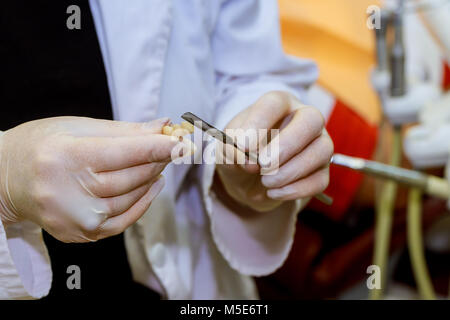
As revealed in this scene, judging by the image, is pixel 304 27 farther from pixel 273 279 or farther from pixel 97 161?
pixel 97 161

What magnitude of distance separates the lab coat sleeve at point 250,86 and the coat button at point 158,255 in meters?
0.05

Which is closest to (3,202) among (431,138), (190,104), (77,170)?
(77,170)

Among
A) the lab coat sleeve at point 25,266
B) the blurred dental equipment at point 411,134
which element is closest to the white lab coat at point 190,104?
the lab coat sleeve at point 25,266

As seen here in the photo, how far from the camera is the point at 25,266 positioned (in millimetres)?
332

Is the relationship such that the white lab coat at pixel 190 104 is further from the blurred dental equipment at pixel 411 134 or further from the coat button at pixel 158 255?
the blurred dental equipment at pixel 411 134

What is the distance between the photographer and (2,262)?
0.31 m

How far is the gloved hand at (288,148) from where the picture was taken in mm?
327

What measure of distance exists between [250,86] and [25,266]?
0.85 feet

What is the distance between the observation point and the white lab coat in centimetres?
37

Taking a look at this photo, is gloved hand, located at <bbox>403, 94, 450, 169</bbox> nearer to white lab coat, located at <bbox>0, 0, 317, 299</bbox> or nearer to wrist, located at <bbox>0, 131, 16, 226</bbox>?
white lab coat, located at <bbox>0, 0, 317, 299</bbox>

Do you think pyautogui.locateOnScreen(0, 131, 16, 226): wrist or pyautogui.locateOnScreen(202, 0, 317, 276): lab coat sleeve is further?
pyautogui.locateOnScreen(202, 0, 317, 276): lab coat sleeve

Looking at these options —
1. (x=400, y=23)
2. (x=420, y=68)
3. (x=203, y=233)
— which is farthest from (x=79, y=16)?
(x=420, y=68)

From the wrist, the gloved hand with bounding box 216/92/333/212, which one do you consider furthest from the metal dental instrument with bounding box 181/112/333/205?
the wrist

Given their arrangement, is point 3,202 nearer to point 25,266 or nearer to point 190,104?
point 25,266
